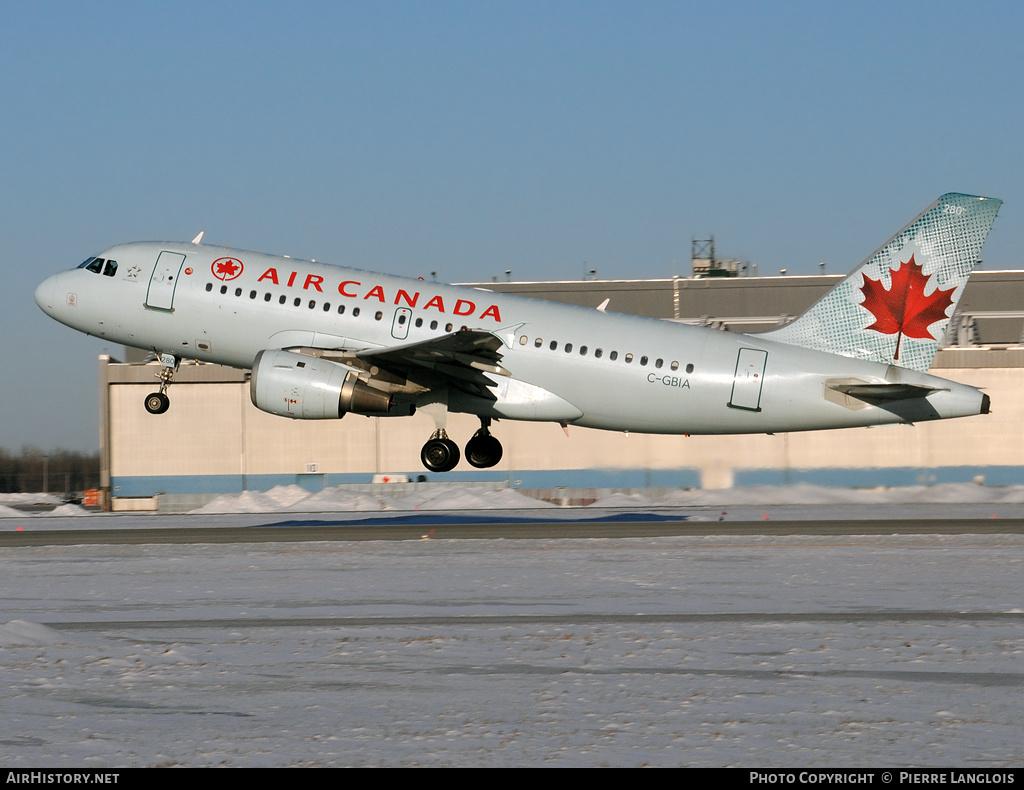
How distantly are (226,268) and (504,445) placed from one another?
2798cm

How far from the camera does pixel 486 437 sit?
3225 centimetres

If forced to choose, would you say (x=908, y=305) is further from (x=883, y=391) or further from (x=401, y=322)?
(x=401, y=322)

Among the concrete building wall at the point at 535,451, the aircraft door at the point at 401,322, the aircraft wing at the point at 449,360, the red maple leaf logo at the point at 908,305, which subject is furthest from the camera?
the concrete building wall at the point at 535,451

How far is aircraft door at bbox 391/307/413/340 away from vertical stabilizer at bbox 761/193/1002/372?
10.6 metres

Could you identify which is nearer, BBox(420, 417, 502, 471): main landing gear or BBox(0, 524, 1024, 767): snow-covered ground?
BBox(0, 524, 1024, 767): snow-covered ground

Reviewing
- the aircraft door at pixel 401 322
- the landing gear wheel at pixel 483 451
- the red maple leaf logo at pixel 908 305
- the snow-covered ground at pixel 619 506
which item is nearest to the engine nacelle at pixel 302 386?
the aircraft door at pixel 401 322

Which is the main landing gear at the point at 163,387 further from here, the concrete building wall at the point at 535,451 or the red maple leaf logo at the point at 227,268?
the concrete building wall at the point at 535,451

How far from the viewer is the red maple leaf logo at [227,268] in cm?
3080

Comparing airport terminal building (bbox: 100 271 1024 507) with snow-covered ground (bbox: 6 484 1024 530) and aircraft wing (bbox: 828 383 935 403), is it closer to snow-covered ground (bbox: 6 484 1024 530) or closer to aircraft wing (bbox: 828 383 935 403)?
snow-covered ground (bbox: 6 484 1024 530)

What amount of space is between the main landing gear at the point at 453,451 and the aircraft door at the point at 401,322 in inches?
109

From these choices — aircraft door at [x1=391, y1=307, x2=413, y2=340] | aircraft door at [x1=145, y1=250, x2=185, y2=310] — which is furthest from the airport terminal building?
aircraft door at [x1=145, y1=250, x2=185, y2=310]

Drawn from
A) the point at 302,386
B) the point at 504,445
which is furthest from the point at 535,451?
the point at 302,386

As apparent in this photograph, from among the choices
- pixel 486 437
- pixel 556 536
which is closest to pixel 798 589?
pixel 556 536

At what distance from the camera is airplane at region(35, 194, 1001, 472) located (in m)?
29.2
